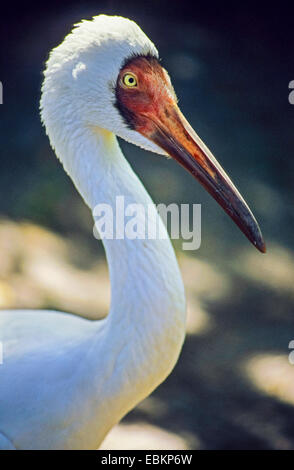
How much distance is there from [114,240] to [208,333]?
1.25 m

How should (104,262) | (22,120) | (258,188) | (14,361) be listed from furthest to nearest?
1. (22,120)
2. (258,188)
3. (104,262)
4. (14,361)

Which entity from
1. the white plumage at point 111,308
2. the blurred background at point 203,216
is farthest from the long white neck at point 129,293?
the blurred background at point 203,216

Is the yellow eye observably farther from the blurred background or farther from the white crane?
the blurred background

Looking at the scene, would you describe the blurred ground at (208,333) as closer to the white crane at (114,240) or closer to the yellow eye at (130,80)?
the white crane at (114,240)

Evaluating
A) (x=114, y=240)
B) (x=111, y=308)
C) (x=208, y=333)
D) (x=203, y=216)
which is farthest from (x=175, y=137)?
(x=203, y=216)

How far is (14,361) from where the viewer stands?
1.50 m

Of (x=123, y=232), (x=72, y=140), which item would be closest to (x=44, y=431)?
(x=123, y=232)

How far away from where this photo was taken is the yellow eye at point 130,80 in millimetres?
1342

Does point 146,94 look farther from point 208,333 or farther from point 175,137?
point 208,333

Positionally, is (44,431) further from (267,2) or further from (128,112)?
(267,2)

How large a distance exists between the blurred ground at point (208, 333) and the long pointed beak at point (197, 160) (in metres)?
0.98

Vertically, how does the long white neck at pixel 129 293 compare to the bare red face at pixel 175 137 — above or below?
below

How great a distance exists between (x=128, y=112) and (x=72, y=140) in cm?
13

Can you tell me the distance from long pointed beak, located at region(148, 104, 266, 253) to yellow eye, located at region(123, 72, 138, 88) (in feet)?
0.28
